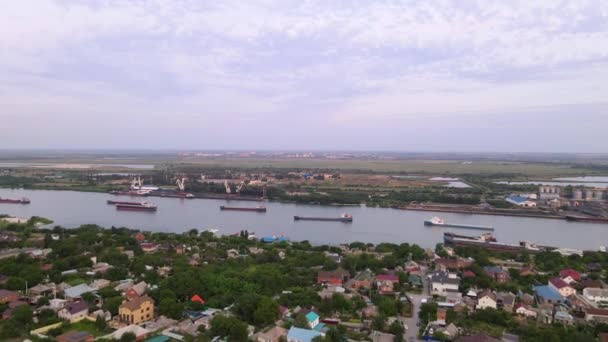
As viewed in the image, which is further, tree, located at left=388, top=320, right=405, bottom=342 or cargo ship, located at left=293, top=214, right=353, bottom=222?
cargo ship, located at left=293, top=214, right=353, bottom=222

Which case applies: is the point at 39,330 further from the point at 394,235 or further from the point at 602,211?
the point at 602,211

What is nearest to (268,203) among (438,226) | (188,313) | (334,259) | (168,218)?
(168,218)

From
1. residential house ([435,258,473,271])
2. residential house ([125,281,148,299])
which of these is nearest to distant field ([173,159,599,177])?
residential house ([435,258,473,271])

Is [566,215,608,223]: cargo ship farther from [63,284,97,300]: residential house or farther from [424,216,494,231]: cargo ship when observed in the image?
[63,284,97,300]: residential house

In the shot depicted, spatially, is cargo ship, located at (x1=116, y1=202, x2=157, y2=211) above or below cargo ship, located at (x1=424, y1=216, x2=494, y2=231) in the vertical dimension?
above

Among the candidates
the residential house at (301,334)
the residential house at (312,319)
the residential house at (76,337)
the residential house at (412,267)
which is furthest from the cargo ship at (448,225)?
the residential house at (76,337)

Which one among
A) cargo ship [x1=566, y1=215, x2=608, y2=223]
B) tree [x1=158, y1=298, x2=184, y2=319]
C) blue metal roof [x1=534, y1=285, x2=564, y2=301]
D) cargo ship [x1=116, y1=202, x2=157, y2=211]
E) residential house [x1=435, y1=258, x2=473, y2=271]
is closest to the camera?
tree [x1=158, y1=298, x2=184, y2=319]

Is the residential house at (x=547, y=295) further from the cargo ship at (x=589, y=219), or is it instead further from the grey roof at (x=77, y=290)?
the cargo ship at (x=589, y=219)
